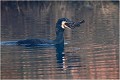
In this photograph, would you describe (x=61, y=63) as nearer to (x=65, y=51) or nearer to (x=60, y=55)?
(x=60, y=55)

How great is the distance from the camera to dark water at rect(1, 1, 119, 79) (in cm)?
1341

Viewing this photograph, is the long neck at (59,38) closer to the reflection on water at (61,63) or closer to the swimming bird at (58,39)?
the swimming bird at (58,39)

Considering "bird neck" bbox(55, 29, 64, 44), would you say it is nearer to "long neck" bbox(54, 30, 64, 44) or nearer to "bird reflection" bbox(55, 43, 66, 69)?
"long neck" bbox(54, 30, 64, 44)

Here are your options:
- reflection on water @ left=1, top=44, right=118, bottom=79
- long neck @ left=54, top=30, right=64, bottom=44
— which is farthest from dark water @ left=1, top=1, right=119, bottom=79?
long neck @ left=54, top=30, right=64, bottom=44

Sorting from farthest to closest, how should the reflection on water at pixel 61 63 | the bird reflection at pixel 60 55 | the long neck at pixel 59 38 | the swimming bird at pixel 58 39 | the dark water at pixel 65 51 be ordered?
1. the long neck at pixel 59 38
2. the swimming bird at pixel 58 39
3. the bird reflection at pixel 60 55
4. the dark water at pixel 65 51
5. the reflection on water at pixel 61 63

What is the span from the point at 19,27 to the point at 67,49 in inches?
263

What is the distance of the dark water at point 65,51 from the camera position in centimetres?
1341

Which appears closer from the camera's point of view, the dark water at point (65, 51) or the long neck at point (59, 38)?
the dark water at point (65, 51)

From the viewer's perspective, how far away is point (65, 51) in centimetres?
1653

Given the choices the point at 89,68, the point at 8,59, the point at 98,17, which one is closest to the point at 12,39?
the point at 8,59

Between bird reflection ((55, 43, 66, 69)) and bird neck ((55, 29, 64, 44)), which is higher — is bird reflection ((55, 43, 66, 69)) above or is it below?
below

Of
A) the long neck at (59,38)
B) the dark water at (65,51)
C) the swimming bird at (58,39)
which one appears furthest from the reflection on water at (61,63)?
the long neck at (59,38)

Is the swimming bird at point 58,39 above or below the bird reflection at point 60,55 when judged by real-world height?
above

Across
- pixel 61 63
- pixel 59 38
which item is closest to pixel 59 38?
pixel 59 38
